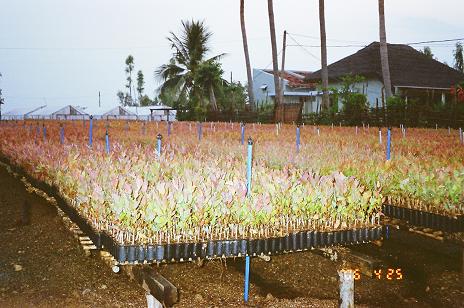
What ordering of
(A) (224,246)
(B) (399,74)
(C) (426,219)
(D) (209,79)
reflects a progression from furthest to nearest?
1. (D) (209,79)
2. (B) (399,74)
3. (C) (426,219)
4. (A) (224,246)

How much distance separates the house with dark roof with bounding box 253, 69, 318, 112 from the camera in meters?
40.9

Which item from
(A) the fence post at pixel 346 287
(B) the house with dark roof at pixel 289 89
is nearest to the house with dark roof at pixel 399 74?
(B) the house with dark roof at pixel 289 89

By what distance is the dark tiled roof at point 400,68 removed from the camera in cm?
3488

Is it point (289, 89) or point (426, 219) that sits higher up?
point (289, 89)

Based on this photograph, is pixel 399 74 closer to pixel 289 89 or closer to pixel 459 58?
pixel 289 89

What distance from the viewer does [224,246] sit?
5.62 m

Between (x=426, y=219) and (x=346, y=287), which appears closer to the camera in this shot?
(x=346, y=287)

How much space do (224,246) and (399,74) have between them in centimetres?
3236

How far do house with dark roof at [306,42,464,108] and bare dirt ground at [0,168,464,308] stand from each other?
2682 cm

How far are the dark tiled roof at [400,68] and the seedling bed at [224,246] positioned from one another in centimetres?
2924

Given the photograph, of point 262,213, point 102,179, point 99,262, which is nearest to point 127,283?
point 99,262

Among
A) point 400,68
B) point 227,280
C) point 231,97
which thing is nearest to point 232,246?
point 227,280

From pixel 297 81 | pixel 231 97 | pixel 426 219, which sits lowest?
pixel 426 219

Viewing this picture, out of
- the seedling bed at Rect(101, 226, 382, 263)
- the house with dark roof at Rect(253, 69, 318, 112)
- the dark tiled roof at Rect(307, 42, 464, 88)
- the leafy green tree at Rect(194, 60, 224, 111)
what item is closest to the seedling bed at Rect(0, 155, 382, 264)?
the seedling bed at Rect(101, 226, 382, 263)
